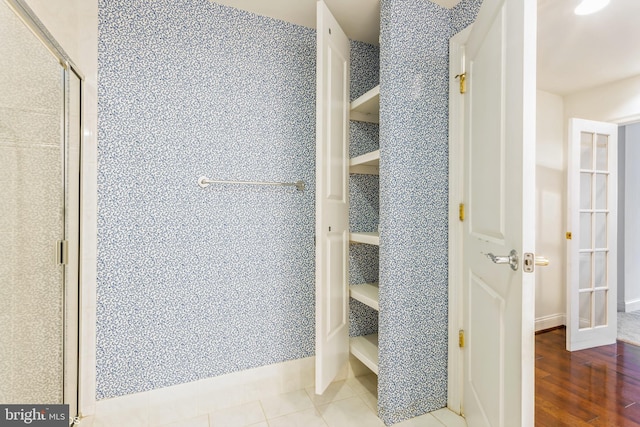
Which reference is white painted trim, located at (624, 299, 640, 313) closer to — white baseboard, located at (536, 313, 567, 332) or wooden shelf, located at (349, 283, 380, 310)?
white baseboard, located at (536, 313, 567, 332)

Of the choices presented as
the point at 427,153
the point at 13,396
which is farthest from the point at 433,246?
the point at 13,396

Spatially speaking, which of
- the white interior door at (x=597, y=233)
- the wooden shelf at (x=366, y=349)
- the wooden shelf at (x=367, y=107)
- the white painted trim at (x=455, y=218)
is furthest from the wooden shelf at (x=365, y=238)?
the white interior door at (x=597, y=233)

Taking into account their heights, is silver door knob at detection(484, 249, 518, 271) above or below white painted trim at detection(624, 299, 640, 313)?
above

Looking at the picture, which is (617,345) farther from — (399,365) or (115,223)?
(115,223)

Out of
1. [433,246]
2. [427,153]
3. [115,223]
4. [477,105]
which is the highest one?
[477,105]

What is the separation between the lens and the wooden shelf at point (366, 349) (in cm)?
172

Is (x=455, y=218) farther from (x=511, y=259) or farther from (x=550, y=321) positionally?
(x=550, y=321)

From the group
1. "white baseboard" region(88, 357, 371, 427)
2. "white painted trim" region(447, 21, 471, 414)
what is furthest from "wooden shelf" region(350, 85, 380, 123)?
"white baseboard" region(88, 357, 371, 427)

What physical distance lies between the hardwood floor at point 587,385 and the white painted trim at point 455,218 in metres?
0.58

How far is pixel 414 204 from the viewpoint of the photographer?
161 centimetres

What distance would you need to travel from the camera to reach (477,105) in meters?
1.42

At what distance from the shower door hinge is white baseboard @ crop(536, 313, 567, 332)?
3819 mm

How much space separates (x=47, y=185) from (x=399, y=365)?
1803 millimetres

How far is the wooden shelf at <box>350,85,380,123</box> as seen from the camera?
1759 mm
